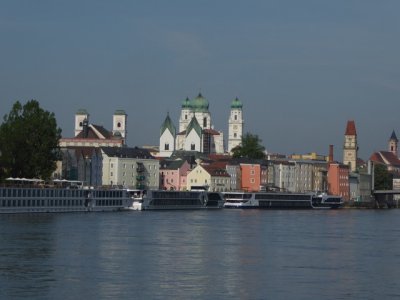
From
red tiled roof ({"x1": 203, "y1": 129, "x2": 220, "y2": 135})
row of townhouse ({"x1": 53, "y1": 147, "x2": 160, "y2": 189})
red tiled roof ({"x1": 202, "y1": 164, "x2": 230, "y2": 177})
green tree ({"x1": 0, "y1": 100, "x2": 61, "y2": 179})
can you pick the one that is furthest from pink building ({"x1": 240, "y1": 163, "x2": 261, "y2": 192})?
green tree ({"x1": 0, "y1": 100, "x2": 61, "y2": 179})

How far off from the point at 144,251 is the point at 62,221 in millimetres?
20726

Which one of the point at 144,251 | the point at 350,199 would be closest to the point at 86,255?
the point at 144,251

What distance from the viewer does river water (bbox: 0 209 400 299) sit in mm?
35188

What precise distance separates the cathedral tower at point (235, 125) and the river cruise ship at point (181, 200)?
7532 cm

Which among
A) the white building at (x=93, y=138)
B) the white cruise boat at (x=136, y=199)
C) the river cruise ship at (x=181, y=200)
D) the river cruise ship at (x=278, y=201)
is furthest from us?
the white building at (x=93, y=138)

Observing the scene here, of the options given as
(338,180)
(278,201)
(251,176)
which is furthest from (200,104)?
(278,201)

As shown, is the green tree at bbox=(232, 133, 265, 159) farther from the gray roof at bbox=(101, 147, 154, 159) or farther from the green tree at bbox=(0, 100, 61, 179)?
the green tree at bbox=(0, 100, 61, 179)

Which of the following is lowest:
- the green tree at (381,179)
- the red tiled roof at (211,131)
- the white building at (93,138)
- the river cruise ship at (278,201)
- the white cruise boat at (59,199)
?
the white cruise boat at (59,199)

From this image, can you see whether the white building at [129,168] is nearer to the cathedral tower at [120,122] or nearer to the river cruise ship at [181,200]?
the river cruise ship at [181,200]

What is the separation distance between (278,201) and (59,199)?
44.0m

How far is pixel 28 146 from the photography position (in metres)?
83.7

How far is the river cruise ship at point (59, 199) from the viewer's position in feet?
245

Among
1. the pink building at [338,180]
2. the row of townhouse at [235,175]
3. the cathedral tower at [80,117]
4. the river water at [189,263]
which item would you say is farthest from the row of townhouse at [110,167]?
the river water at [189,263]

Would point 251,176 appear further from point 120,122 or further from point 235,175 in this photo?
point 120,122
